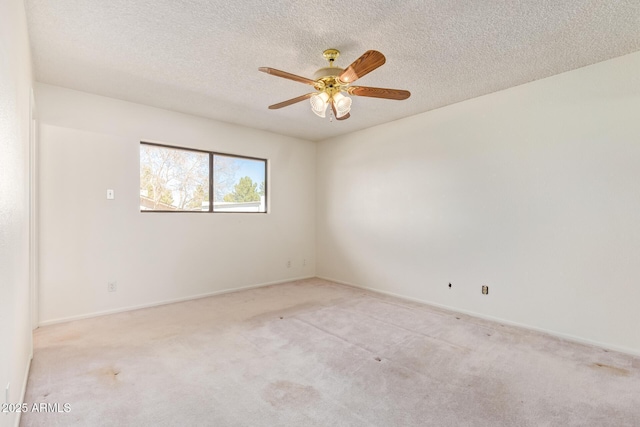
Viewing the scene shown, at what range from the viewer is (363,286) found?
4.86 metres

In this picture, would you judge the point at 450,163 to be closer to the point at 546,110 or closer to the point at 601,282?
the point at 546,110

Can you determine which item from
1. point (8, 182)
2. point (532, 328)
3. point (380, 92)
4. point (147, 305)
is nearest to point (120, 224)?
point (147, 305)

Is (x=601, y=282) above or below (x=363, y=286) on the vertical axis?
above

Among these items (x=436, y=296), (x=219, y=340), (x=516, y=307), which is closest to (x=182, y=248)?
(x=219, y=340)

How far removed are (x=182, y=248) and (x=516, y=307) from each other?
392cm

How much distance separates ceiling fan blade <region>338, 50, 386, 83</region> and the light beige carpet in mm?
2117

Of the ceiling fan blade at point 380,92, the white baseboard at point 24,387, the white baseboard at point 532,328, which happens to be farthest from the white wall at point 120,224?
the ceiling fan blade at point 380,92

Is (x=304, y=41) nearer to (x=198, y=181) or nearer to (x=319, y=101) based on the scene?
(x=319, y=101)

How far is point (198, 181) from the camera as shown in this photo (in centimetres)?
436

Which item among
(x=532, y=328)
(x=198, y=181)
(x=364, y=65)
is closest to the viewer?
(x=364, y=65)

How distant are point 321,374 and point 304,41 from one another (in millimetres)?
2441

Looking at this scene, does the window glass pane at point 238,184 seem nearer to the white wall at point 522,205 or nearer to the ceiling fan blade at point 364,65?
the white wall at point 522,205

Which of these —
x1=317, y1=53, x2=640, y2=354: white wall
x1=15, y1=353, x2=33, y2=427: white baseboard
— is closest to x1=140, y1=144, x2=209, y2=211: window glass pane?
x1=15, y1=353, x2=33, y2=427: white baseboard

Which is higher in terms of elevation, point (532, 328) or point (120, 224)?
point (120, 224)
